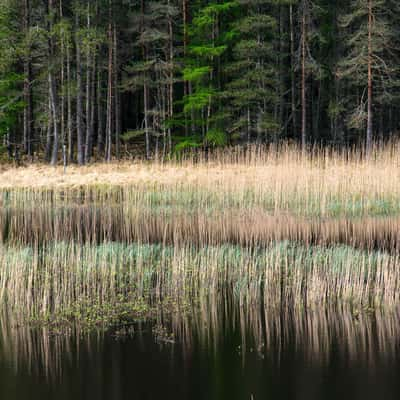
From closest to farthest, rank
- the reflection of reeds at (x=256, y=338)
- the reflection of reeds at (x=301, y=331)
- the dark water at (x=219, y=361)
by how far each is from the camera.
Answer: the dark water at (x=219, y=361) < the reflection of reeds at (x=256, y=338) < the reflection of reeds at (x=301, y=331)

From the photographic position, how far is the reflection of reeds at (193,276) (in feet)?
24.8

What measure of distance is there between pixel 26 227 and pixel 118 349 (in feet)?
24.4

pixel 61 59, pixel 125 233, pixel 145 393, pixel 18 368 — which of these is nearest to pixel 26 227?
pixel 125 233

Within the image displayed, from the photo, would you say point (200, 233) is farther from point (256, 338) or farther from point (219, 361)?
point (219, 361)

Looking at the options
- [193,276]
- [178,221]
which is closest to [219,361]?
[193,276]

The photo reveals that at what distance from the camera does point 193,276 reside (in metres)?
8.53

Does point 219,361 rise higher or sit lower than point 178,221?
lower

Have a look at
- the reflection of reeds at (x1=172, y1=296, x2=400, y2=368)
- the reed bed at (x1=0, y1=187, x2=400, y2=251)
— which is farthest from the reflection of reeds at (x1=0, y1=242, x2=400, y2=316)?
the reed bed at (x1=0, y1=187, x2=400, y2=251)

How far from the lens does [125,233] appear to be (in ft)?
39.7

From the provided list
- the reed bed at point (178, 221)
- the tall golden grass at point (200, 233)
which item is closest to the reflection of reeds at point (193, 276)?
the tall golden grass at point (200, 233)

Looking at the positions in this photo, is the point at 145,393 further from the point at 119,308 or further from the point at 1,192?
the point at 1,192

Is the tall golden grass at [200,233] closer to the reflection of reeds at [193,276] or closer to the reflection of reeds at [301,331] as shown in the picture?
the reflection of reeds at [193,276]

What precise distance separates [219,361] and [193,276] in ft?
8.46

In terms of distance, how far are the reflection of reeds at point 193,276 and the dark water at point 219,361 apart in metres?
0.60
